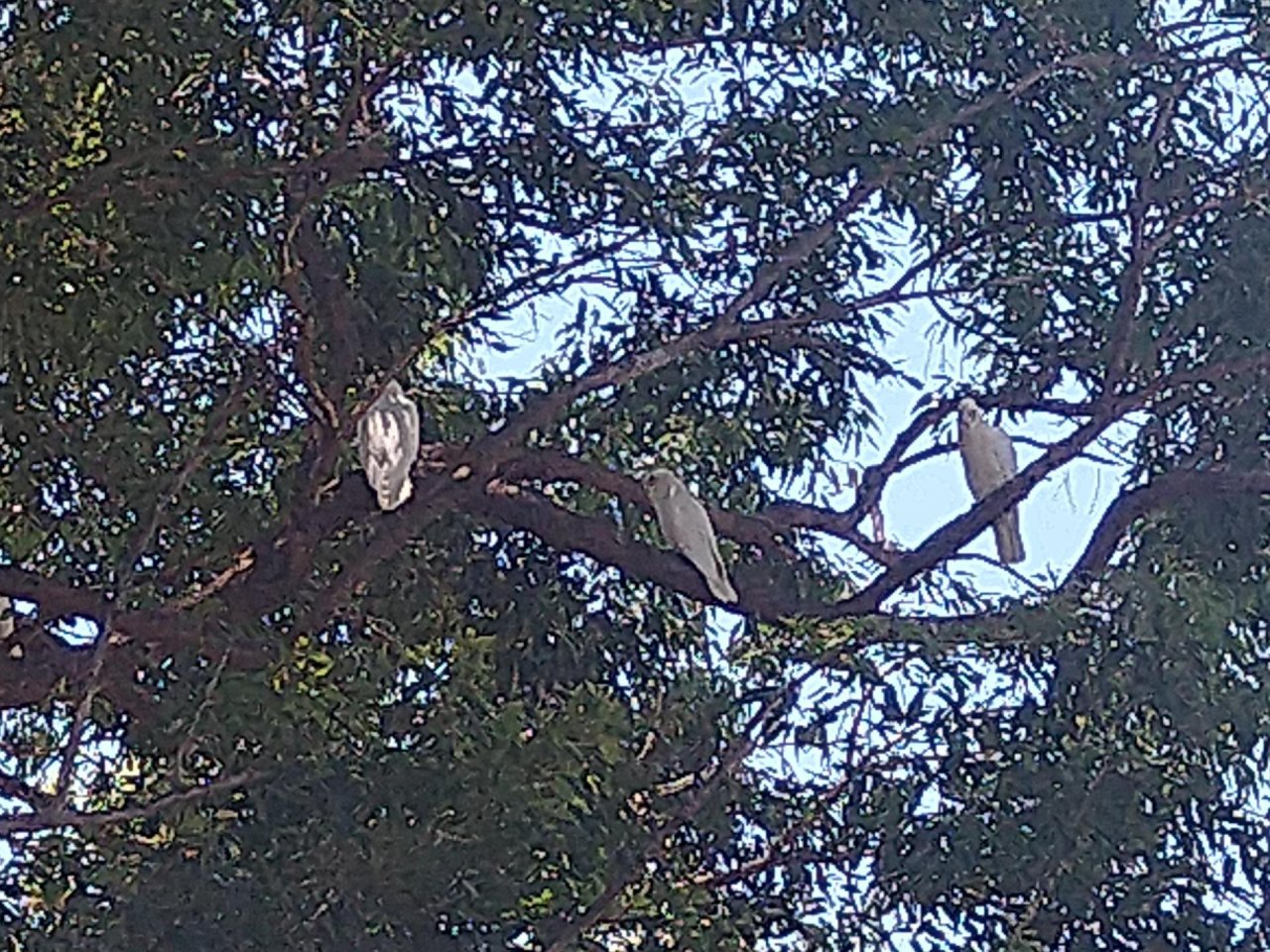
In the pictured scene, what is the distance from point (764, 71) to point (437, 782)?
1.07m

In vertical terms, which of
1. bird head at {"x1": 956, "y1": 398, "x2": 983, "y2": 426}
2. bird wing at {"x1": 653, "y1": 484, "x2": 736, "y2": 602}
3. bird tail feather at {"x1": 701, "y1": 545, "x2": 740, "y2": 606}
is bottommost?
bird tail feather at {"x1": 701, "y1": 545, "x2": 740, "y2": 606}

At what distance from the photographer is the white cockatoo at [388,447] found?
10.6 feet

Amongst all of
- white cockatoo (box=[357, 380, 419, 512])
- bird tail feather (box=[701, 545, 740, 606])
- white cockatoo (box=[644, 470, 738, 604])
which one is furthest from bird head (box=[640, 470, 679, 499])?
white cockatoo (box=[357, 380, 419, 512])

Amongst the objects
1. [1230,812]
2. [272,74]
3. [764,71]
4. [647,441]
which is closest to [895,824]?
[1230,812]

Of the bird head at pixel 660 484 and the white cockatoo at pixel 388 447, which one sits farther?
the bird head at pixel 660 484

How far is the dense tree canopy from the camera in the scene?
10.3 ft

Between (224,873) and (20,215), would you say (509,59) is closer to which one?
(20,215)

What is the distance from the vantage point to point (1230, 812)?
3404 mm

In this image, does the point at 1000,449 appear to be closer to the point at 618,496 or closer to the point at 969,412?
the point at 969,412

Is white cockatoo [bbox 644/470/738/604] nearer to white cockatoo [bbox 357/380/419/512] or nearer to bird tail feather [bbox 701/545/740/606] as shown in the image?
bird tail feather [bbox 701/545/740/606]

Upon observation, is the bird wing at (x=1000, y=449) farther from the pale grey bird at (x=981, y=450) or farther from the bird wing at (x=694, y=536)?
the bird wing at (x=694, y=536)

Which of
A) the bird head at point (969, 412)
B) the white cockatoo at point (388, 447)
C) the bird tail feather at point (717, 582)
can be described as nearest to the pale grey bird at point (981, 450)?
the bird head at point (969, 412)

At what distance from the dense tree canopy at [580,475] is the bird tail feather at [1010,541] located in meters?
0.06

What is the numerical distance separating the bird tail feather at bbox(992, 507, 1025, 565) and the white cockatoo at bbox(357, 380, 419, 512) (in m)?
0.84
